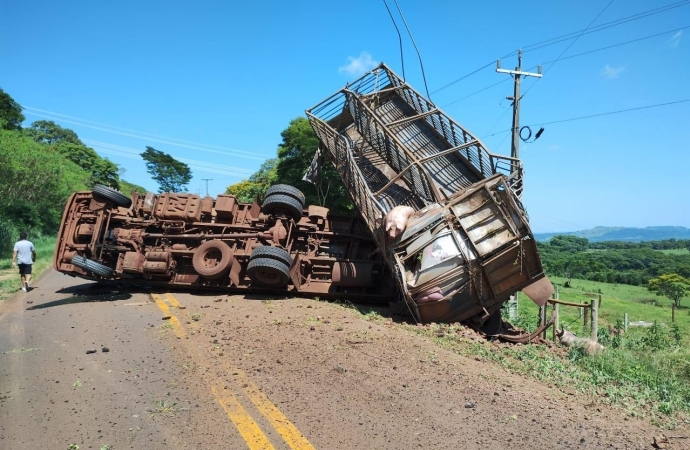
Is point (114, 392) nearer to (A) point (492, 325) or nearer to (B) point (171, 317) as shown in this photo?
(B) point (171, 317)

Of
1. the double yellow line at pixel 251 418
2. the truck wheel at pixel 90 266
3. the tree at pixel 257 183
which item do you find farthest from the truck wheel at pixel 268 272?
the tree at pixel 257 183

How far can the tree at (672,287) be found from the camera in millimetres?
41531

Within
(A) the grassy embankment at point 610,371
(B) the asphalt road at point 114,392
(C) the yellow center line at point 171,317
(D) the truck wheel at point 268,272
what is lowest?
(B) the asphalt road at point 114,392

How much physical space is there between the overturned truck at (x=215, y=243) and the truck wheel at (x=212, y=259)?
2 cm

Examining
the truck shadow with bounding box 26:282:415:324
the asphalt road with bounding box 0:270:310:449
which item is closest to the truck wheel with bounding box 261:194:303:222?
the truck shadow with bounding box 26:282:415:324

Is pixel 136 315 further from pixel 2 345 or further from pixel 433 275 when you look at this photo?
pixel 433 275

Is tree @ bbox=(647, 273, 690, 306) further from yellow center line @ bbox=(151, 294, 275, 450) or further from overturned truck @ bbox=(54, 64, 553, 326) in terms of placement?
yellow center line @ bbox=(151, 294, 275, 450)

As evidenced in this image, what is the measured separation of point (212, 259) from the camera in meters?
10.5

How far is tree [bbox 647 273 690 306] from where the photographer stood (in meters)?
41.5

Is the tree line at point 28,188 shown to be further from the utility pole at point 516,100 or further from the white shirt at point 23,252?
the utility pole at point 516,100

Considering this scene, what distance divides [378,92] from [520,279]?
7.05 m

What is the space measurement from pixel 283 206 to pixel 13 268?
1219 cm

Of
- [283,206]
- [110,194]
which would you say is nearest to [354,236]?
[283,206]

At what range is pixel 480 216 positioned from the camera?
315 inches
